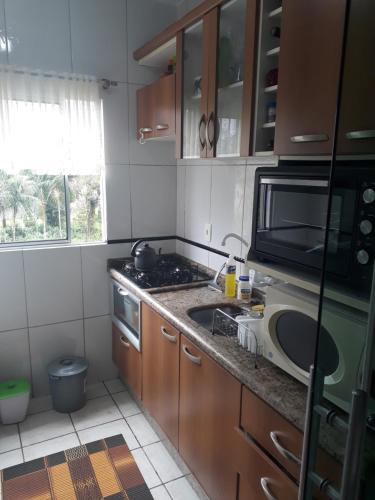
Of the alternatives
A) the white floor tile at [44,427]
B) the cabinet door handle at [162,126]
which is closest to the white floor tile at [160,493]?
the white floor tile at [44,427]

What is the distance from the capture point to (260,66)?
1.44 m

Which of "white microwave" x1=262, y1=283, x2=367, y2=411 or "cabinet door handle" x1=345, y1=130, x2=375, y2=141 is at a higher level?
"cabinet door handle" x1=345, y1=130, x2=375, y2=141

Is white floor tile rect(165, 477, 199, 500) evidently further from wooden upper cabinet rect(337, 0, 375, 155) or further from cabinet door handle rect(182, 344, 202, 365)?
wooden upper cabinet rect(337, 0, 375, 155)

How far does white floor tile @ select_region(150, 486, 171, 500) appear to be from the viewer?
1.83 m

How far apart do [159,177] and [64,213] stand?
0.71m

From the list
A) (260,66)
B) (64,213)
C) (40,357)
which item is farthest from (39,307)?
(260,66)

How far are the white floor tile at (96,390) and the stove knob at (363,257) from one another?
225cm

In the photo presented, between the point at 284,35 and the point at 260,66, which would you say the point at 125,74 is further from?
the point at 284,35

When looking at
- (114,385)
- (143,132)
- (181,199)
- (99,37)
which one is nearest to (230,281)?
(181,199)

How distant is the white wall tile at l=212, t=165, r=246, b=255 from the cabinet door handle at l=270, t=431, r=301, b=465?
114 cm

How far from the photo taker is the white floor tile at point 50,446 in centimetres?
210

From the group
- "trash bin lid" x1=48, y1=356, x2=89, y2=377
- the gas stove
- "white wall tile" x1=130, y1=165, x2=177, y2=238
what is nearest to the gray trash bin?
"trash bin lid" x1=48, y1=356, x2=89, y2=377

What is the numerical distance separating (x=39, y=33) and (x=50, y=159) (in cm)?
72

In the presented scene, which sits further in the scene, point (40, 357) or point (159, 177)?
point (159, 177)
